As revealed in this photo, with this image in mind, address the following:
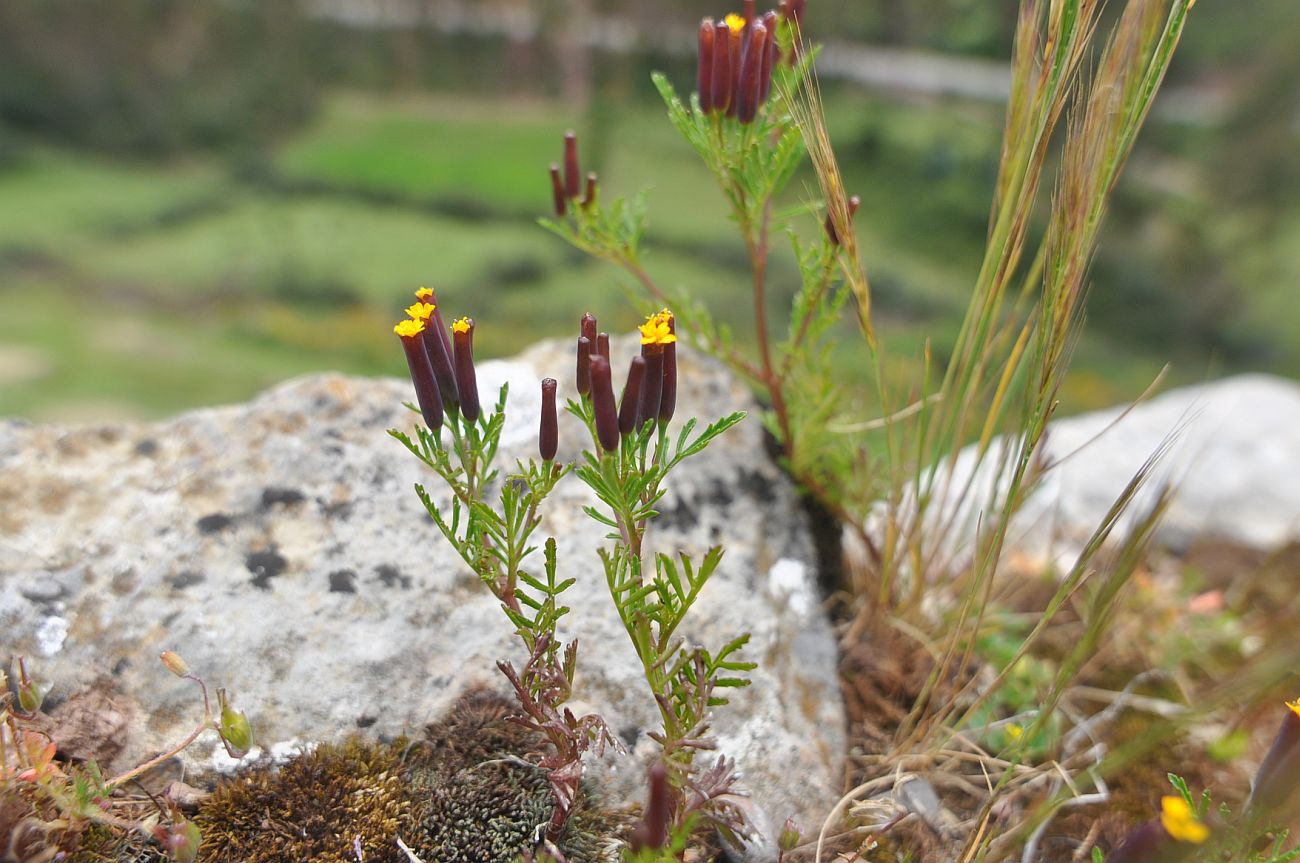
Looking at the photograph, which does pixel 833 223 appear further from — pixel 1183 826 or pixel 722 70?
pixel 1183 826

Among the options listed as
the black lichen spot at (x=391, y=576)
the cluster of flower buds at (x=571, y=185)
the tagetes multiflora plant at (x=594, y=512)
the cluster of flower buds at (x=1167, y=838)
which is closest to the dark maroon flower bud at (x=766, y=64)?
the cluster of flower buds at (x=571, y=185)

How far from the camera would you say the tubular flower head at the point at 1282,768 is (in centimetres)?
94

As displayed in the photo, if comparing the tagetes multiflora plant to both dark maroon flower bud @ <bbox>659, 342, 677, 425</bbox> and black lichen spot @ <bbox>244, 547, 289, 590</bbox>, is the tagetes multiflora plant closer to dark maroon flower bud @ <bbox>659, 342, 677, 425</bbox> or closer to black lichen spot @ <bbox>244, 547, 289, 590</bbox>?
dark maroon flower bud @ <bbox>659, 342, 677, 425</bbox>

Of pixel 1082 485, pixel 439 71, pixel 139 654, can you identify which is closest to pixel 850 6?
pixel 439 71

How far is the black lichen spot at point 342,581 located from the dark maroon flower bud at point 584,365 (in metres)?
0.68

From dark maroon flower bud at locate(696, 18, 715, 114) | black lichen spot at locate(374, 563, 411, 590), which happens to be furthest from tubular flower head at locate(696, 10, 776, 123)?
black lichen spot at locate(374, 563, 411, 590)

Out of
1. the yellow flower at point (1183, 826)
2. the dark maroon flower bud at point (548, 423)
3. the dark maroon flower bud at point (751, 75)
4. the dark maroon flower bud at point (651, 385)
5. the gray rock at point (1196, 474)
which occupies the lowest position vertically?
the gray rock at point (1196, 474)

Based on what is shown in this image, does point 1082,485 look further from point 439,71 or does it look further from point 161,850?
point 439,71

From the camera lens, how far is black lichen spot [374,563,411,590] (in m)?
1.51

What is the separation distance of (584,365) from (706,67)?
→ 2.11ft

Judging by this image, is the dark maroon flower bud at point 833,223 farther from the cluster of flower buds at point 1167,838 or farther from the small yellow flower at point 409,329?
the cluster of flower buds at point 1167,838

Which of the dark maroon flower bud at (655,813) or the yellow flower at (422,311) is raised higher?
the yellow flower at (422,311)

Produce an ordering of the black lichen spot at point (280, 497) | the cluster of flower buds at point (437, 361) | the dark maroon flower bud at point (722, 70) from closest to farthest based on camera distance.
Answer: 1. the cluster of flower buds at point (437, 361)
2. the dark maroon flower bud at point (722, 70)
3. the black lichen spot at point (280, 497)

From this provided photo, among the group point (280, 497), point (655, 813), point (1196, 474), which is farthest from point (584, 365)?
point (1196, 474)
